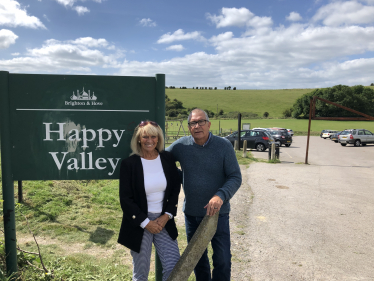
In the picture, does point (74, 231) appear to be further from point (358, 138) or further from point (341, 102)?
point (341, 102)

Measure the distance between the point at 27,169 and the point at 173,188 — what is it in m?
1.47

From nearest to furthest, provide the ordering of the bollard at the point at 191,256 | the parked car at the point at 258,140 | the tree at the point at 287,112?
the bollard at the point at 191,256
the parked car at the point at 258,140
the tree at the point at 287,112

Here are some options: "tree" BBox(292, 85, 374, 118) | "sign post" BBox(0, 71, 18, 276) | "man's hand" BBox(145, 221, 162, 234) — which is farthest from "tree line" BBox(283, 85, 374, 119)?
"sign post" BBox(0, 71, 18, 276)

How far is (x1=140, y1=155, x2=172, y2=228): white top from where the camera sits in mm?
2223

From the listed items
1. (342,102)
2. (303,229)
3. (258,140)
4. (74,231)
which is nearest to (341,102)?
(342,102)

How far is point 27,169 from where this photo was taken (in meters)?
2.70

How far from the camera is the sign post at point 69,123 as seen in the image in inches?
104

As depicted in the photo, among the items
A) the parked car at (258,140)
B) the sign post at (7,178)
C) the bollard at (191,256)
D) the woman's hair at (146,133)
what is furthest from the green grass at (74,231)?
the parked car at (258,140)

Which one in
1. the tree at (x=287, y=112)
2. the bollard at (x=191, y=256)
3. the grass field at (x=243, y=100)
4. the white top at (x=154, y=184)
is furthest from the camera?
the grass field at (x=243, y=100)

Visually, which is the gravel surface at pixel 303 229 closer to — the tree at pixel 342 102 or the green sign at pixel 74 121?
the green sign at pixel 74 121

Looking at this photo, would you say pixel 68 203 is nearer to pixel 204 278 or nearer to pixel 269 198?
pixel 204 278

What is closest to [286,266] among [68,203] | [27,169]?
[27,169]

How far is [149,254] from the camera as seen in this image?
90.3 inches

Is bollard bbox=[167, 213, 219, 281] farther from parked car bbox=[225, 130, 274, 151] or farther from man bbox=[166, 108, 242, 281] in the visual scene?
parked car bbox=[225, 130, 274, 151]
